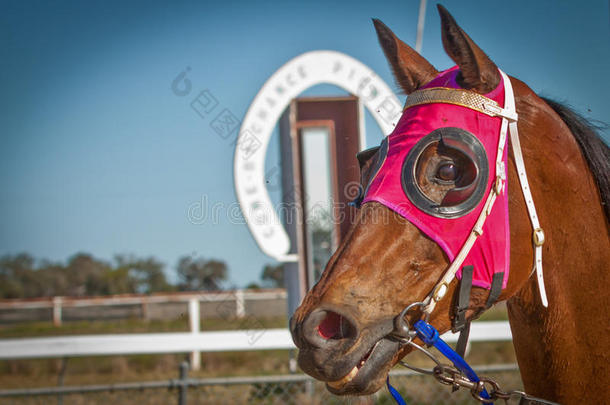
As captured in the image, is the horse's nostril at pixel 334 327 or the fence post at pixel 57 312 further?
the fence post at pixel 57 312

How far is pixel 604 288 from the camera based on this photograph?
1.71 meters

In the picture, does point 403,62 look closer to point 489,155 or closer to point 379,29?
point 379,29

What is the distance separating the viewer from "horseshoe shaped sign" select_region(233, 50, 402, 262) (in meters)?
5.93

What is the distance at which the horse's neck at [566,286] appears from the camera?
1671 millimetres

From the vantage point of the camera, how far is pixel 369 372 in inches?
56.0

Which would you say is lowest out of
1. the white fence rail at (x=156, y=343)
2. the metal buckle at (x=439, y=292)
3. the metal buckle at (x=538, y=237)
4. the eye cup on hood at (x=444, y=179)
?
the white fence rail at (x=156, y=343)

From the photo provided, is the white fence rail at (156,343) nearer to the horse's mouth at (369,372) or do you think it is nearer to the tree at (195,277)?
the tree at (195,277)

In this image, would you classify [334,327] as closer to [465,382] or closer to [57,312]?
[465,382]

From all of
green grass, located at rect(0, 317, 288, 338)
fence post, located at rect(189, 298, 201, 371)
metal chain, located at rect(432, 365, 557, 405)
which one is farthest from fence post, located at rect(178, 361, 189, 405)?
green grass, located at rect(0, 317, 288, 338)

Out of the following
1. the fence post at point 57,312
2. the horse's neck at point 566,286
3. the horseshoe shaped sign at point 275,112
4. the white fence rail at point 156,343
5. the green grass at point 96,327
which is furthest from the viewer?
the fence post at point 57,312

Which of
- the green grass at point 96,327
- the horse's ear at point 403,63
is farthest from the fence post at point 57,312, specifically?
the horse's ear at point 403,63

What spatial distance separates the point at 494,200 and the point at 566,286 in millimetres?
429

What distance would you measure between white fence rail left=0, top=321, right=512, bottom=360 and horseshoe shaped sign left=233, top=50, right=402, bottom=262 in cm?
113

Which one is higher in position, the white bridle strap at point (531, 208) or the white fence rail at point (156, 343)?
the white bridle strap at point (531, 208)
